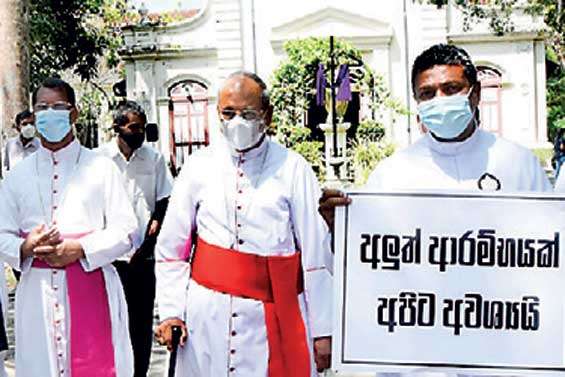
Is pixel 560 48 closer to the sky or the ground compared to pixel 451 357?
closer to the sky

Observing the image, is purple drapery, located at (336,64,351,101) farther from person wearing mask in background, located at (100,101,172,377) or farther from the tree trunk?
person wearing mask in background, located at (100,101,172,377)

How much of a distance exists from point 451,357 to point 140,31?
2799 cm

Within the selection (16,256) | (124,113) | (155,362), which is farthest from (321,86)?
(16,256)

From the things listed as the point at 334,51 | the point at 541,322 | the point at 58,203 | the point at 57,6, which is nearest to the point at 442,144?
the point at 541,322

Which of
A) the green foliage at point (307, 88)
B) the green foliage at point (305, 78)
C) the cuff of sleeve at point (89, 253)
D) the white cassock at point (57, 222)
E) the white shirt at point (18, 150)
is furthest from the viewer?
the green foliage at point (305, 78)

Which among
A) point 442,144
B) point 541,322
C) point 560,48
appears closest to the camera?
point 541,322

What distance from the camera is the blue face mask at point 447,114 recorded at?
3.66 metres

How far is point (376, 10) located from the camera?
29578mm

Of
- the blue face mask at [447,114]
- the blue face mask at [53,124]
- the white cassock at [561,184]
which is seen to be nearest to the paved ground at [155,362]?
the blue face mask at [53,124]

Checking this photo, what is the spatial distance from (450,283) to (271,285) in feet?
3.64

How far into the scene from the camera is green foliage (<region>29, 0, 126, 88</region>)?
21.1 m

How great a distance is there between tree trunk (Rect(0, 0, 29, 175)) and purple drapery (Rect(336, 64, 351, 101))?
552 inches

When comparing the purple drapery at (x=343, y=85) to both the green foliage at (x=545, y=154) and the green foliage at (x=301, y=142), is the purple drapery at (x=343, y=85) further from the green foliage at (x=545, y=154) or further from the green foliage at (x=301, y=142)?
the green foliage at (x=545, y=154)

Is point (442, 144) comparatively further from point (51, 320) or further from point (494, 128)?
point (494, 128)
